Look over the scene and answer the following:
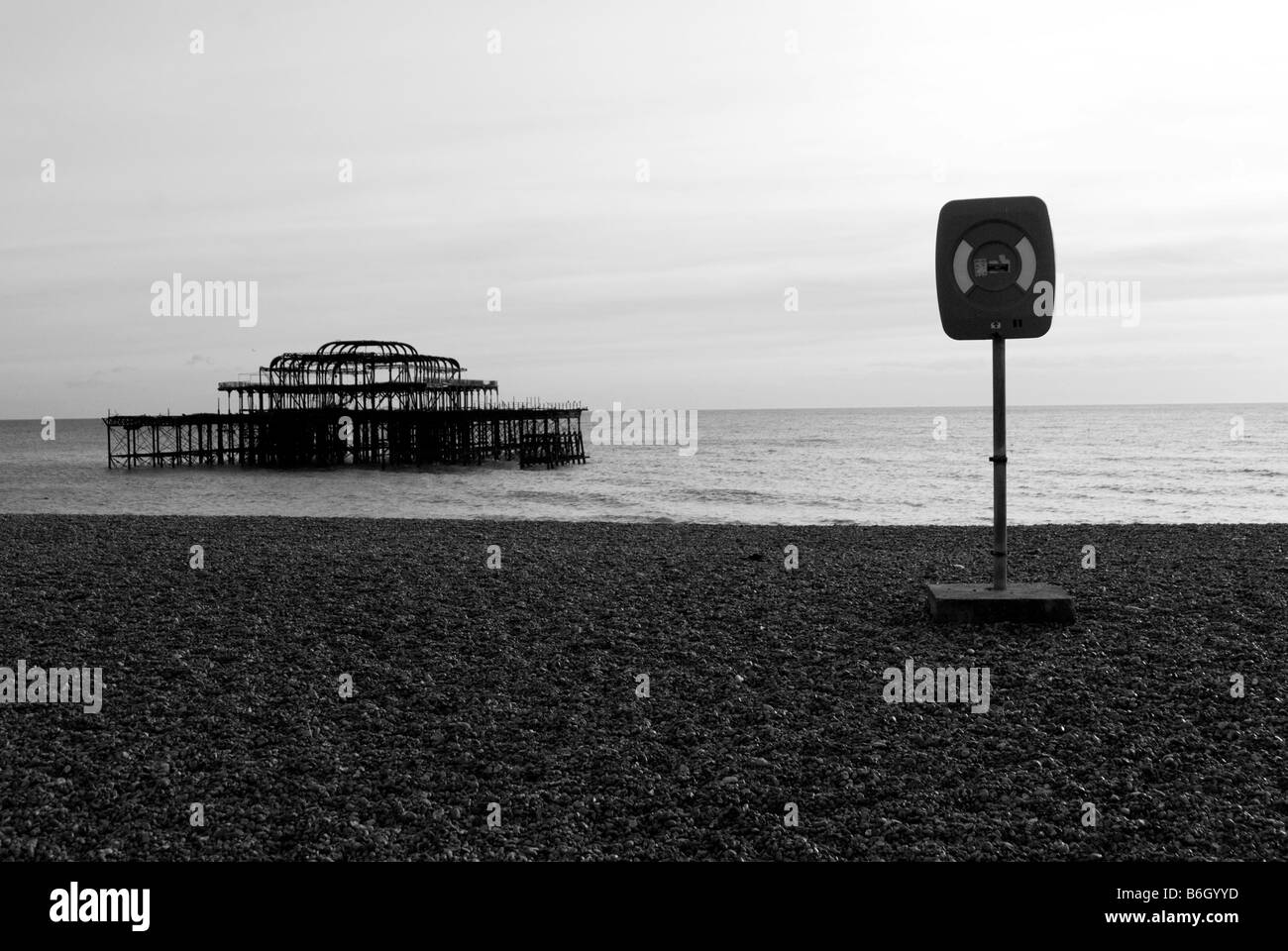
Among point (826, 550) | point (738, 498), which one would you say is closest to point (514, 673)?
point (826, 550)

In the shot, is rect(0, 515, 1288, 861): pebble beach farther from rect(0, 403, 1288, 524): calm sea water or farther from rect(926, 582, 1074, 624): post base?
rect(0, 403, 1288, 524): calm sea water

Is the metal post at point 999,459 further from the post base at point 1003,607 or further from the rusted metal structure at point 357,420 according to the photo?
the rusted metal structure at point 357,420

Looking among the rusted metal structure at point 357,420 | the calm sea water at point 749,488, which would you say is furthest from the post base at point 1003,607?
the rusted metal structure at point 357,420

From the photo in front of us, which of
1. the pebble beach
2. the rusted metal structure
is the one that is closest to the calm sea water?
the rusted metal structure

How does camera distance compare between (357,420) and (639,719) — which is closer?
(639,719)

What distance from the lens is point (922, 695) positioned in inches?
221

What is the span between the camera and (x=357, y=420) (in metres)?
55.9

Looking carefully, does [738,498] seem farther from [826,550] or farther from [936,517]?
[826,550]

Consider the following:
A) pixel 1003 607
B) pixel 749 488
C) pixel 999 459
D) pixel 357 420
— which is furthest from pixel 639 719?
pixel 357 420

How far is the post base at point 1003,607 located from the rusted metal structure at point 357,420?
45578mm

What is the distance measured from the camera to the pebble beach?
157 inches

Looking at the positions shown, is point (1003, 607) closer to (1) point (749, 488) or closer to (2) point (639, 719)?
(2) point (639, 719)

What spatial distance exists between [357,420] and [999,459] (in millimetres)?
52472

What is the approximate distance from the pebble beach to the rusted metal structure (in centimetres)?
4392
